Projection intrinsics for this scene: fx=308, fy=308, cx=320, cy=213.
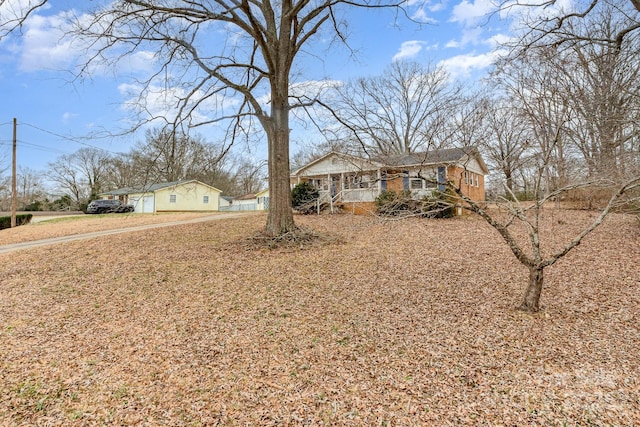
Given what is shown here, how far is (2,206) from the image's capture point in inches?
1606

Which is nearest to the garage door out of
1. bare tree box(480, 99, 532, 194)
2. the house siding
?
the house siding

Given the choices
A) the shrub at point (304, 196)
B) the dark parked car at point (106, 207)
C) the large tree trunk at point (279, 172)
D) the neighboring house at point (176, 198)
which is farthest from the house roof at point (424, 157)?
the dark parked car at point (106, 207)

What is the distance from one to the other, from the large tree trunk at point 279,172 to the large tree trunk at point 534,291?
607 centimetres

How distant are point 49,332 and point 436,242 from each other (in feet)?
27.4

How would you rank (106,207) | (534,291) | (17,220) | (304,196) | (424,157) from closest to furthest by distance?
1. (534,291)
2. (424,157)
3. (304,196)
4. (17,220)
5. (106,207)

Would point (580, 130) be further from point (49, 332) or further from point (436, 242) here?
point (49, 332)

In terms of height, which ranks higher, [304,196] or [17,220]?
[304,196]

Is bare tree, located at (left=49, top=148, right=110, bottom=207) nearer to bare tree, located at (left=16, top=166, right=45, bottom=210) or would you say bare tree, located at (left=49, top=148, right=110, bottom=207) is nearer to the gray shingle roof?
bare tree, located at (left=16, top=166, right=45, bottom=210)

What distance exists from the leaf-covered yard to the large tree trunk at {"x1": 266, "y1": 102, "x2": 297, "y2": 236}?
82.7 inches

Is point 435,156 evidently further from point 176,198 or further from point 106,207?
point 106,207

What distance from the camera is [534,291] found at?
13.8 feet

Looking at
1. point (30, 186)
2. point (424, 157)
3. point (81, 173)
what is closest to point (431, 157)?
point (424, 157)

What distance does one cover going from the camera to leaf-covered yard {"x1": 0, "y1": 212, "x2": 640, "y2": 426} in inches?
102

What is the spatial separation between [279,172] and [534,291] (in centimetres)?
664
